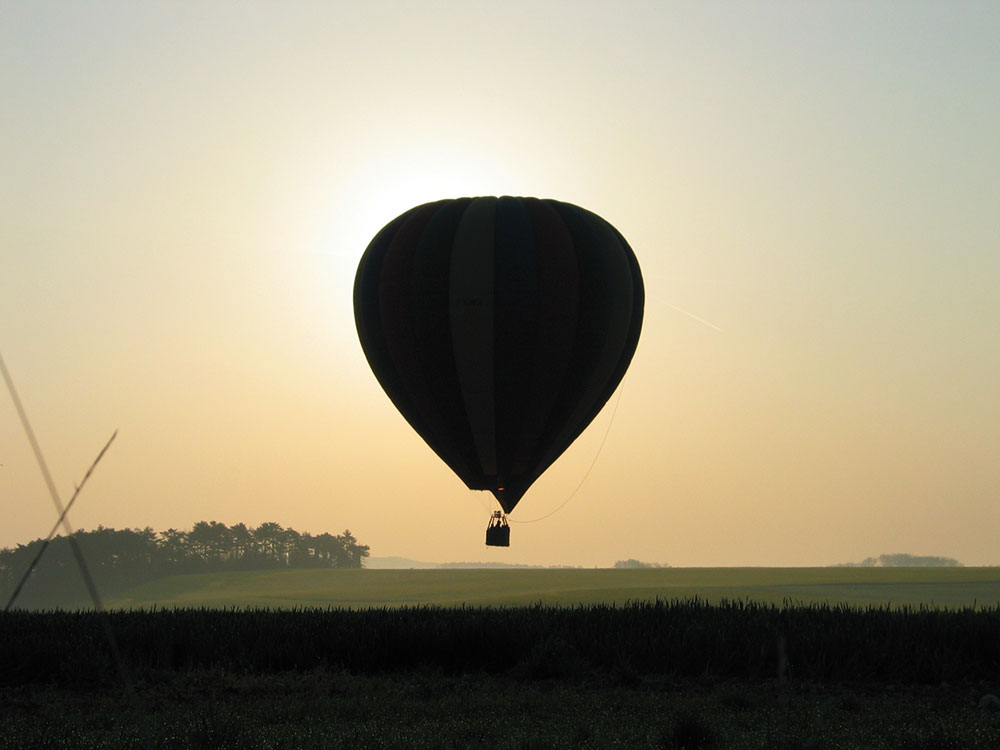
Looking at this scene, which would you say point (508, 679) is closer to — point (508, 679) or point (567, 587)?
point (508, 679)

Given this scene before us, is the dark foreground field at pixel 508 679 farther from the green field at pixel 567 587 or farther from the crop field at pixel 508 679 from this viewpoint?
the green field at pixel 567 587

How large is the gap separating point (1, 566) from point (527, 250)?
12624cm

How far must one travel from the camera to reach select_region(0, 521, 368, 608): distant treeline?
128m

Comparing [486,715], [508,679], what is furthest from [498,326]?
[486,715]

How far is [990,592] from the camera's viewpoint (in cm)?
5619

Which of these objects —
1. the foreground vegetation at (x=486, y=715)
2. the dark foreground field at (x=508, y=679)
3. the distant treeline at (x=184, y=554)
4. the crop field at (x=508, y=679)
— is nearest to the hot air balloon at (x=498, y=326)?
the dark foreground field at (x=508, y=679)

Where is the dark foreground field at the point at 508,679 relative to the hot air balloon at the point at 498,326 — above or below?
below

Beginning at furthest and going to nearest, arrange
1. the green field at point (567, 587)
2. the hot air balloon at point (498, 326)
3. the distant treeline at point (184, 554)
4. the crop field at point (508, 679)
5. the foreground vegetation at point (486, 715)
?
the distant treeline at point (184, 554) → the green field at point (567, 587) → the hot air balloon at point (498, 326) → the crop field at point (508, 679) → the foreground vegetation at point (486, 715)

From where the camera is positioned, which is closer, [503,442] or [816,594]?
[503,442]

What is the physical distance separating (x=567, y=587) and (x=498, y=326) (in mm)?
41340

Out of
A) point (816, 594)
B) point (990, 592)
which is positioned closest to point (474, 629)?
point (816, 594)

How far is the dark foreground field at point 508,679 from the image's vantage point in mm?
13305

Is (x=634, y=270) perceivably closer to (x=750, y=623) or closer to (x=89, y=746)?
(x=750, y=623)

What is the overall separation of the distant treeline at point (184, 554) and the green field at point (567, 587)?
20.9m
